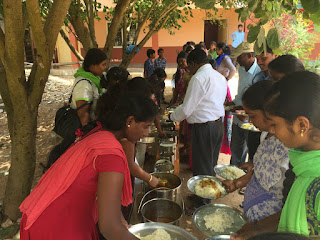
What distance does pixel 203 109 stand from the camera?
9.95 feet

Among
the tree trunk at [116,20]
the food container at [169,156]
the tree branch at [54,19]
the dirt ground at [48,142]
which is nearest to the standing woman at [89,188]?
the tree branch at [54,19]

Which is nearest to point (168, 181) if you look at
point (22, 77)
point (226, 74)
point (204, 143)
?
point (204, 143)

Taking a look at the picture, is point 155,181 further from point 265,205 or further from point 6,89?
point 6,89

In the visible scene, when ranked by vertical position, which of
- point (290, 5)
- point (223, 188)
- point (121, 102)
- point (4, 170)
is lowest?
point (4, 170)

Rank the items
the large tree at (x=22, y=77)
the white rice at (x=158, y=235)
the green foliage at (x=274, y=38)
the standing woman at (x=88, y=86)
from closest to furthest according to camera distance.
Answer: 1. the green foliage at (x=274, y=38)
2. the white rice at (x=158, y=235)
3. the large tree at (x=22, y=77)
4. the standing woman at (x=88, y=86)

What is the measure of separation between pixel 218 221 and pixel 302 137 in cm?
109

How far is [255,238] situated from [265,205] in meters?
1.12

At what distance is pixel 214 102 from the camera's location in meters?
3.03

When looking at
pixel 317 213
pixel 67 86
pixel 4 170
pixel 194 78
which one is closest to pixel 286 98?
pixel 317 213

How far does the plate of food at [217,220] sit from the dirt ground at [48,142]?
83 cm

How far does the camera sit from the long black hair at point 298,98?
112 cm

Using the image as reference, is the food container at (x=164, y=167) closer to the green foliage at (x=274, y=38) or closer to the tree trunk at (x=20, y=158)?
the tree trunk at (x=20, y=158)

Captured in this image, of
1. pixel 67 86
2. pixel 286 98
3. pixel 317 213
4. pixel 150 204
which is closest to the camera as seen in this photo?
pixel 317 213

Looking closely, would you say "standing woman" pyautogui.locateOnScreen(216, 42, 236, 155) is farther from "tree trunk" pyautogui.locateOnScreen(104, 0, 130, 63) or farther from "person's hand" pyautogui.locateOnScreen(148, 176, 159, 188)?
"person's hand" pyautogui.locateOnScreen(148, 176, 159, 188)
